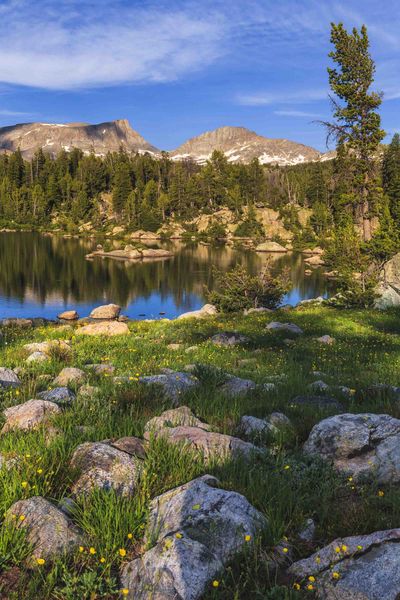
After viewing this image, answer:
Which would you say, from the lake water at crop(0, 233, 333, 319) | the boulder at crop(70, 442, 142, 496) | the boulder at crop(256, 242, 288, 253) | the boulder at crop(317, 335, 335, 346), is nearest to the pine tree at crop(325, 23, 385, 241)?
the lake water at crop(0, 233, 333, 319)

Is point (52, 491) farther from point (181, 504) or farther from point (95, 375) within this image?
point (95, 375)

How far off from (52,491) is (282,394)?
16.7ft

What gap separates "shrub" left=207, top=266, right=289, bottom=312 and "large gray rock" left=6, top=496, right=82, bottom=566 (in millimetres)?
26014

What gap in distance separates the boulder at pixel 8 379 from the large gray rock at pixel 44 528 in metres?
4.41

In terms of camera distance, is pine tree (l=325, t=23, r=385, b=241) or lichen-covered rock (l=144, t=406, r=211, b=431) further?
pine tree (l=325, t=23, r=385, b=241)

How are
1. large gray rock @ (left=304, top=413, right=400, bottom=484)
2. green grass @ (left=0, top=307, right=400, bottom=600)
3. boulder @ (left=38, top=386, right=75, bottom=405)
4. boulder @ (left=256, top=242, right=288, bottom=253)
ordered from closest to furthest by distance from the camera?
green grass @ (left=0, top=307, right=400, bottom=600) → large gray rock @ (left=304, top=413, right=400, bottom=484) → boulder @ (left=38, top=386, right=75, bottom=405) → boulder @ (left=256, top=242, right=288, bottom=253)

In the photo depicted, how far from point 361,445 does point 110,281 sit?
5413cm

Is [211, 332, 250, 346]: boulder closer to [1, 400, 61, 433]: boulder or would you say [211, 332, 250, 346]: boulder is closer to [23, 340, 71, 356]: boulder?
[23, 340, 71, 356]: boulder

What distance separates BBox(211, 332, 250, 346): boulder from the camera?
16188mm

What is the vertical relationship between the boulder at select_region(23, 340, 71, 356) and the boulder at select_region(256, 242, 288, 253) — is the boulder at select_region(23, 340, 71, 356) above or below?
above

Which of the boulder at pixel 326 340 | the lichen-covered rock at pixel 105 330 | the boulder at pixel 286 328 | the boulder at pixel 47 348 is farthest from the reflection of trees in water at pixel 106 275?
the boulder at pixel 47 348

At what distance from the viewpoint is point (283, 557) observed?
375 cm

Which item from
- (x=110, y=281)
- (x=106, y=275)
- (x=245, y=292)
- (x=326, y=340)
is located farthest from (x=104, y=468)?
(x=106, y=275)

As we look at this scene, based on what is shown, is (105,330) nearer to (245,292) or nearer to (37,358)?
(37,358)
